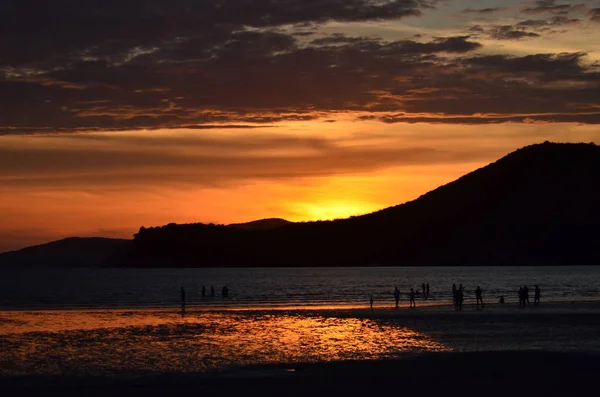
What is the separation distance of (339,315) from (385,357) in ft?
74.9

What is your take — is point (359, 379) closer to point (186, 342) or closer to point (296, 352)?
point (296, 352)

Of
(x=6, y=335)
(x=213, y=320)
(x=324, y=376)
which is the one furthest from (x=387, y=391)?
(x=213, y=320)

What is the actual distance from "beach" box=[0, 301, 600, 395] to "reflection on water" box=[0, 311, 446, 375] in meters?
0.05

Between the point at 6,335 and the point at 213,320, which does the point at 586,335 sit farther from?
the point at 6,335

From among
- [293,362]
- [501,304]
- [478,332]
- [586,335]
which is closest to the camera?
[293,362]

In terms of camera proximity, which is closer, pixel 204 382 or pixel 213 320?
pixel 204 382

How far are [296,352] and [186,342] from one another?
6.66 m

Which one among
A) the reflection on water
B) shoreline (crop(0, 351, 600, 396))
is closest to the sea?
the reflection on water

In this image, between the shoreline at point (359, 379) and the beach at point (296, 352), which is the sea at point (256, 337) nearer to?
the beach at point (296, 352)

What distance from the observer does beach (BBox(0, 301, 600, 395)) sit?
25141mm

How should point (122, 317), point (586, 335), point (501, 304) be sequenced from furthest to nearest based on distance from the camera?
point (501, 304), point (122, 317), point (586, 335)

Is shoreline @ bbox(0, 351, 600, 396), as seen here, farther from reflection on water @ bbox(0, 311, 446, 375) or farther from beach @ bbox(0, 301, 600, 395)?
reflection on water @ bbox(0, 311, 446, 375)

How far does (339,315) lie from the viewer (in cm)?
5309

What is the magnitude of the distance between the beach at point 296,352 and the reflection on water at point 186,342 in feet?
0.17
